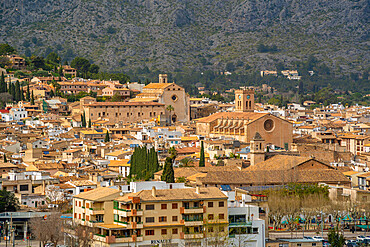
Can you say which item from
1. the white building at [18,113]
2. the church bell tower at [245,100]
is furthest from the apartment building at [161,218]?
the white building at [18,113]

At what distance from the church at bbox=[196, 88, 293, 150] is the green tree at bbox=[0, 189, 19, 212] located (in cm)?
5016

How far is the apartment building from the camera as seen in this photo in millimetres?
45812

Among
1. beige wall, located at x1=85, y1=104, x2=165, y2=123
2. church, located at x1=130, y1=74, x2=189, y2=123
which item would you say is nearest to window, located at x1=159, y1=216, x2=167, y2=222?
beige wall, located at x1=85, y1=104, x2=165, y2=123

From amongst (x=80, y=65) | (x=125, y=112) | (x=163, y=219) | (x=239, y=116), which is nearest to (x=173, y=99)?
(x=125, y=112)

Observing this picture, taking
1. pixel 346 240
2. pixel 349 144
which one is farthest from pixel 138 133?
pixel 346 240

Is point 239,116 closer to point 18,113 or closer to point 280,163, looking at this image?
point 18,113

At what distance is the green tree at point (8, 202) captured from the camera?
5700 centimetres

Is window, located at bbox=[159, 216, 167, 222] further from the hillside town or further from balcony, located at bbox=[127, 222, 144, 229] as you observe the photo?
balcony, located at bbox=[127, 222, 144, 229]

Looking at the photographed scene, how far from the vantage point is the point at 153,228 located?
46344mm

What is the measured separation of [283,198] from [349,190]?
21.9ft

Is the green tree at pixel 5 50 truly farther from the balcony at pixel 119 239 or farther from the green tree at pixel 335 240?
the green tree at pixel 335 240

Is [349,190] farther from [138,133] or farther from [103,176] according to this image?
[138,133]

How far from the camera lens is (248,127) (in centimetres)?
10706

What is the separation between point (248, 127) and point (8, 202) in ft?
175
